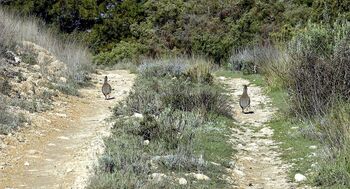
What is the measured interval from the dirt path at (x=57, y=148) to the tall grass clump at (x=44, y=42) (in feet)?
10.2

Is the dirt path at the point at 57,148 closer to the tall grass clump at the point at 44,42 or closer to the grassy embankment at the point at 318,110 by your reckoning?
the grassy embankment at the point at 318,110

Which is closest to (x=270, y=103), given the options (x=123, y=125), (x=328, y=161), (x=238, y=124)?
(x=238, y=124)

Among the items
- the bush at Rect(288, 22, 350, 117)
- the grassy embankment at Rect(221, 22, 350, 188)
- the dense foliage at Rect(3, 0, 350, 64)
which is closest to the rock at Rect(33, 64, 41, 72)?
the grassy embankment at Rect(221, 22, 350, 188)

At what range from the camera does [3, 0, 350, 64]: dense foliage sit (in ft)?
94.7

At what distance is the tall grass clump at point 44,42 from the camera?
49.0 feet

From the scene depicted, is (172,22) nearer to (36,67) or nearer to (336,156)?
(36,67)

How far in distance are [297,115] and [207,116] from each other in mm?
1719

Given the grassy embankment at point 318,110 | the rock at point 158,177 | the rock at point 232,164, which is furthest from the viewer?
the rock at point 232,164

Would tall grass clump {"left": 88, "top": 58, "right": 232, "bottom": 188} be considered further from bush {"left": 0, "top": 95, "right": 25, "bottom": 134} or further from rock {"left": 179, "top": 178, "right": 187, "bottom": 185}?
bush {"left": 0, "top": 95, "right": 25, "bottom": 134}

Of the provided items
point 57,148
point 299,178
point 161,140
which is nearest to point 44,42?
point 57,148

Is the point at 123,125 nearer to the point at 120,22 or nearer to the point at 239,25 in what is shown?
the point at 239,25

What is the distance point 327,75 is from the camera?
9.90 m

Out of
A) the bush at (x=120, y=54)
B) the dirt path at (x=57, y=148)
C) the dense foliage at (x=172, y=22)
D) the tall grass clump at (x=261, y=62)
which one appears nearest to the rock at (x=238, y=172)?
the dirt path at (x=57, y=148)

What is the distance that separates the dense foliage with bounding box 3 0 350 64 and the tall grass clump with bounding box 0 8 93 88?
30.2 feet
